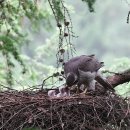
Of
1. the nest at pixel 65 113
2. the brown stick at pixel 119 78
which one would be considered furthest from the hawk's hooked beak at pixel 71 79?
the nest at pixel 65 113

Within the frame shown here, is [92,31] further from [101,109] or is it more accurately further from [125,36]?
[101,109]

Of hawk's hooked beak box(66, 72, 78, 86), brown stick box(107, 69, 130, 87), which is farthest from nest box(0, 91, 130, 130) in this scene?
hawk's hooked beak box(66, 72, 78, 86)

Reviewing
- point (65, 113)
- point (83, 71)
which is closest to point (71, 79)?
point (83, 71)

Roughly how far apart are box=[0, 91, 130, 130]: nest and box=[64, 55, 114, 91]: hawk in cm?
66

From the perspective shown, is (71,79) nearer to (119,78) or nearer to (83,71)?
(83,71)

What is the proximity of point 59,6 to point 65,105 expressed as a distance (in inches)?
64.2

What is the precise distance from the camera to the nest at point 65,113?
5234mm

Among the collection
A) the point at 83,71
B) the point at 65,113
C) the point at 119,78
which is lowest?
the point at 65,113

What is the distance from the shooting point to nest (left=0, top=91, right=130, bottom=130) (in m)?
5.23

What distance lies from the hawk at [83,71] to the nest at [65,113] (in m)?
0.66

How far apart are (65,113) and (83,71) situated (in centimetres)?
122

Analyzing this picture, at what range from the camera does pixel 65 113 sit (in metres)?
5.36

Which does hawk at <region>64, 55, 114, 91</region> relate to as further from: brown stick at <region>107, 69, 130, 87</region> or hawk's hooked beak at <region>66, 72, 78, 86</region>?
brown stick at <region>107, 69, 130, 87</region>

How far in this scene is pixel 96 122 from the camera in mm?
5336
